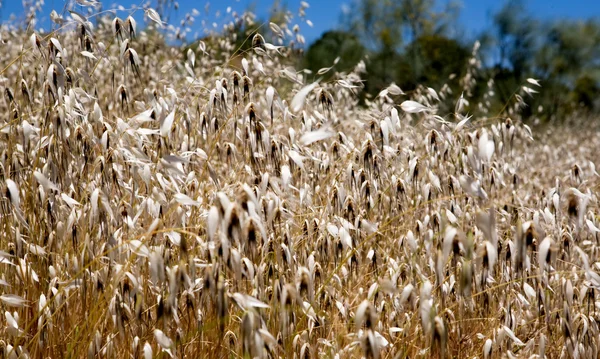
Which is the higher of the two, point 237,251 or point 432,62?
point 432,62

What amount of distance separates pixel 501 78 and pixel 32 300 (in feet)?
56.7

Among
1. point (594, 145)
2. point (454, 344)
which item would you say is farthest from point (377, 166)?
point (594, 145)

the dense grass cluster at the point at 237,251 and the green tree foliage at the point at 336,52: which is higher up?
the green tree foliage at the point at 336,52

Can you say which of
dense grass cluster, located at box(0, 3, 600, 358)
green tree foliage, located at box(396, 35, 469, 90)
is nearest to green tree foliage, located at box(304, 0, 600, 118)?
green tree foliage, located at box(396, 35, 469, 90)

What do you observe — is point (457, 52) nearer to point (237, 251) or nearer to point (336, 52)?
point (336, 52)

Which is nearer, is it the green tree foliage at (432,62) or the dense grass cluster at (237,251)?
the dense grass cluster at (237,251)

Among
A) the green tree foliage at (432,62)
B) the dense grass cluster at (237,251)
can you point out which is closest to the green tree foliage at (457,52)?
the green tree foliage at (432,62)

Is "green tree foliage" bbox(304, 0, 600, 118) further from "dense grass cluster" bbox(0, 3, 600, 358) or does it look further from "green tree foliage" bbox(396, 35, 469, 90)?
"dense grass cluster" bbox(0, 3, 600, 358)

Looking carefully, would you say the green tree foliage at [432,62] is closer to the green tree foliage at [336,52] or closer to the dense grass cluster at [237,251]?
the green tree foliage at [336,52]

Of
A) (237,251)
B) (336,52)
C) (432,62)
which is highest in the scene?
(336,52)

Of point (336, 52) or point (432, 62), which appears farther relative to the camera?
point (336, 52)

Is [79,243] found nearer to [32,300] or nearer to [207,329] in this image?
[32,300]

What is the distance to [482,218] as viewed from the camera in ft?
4.21

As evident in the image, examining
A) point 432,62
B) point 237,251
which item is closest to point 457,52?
point 432,62
